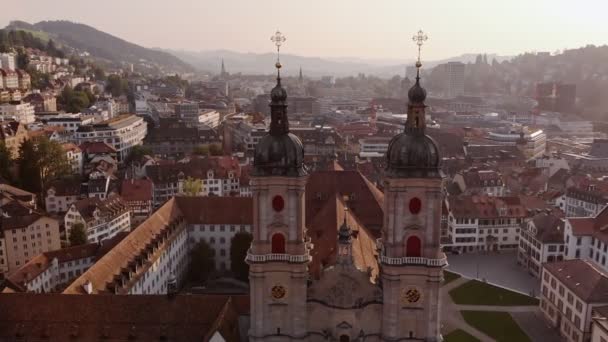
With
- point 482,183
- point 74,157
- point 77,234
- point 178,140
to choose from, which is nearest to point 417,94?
point 77,234

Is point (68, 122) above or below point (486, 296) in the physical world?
above

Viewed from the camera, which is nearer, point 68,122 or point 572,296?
point 572,296

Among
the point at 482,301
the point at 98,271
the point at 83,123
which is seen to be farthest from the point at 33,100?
the point at 482,301

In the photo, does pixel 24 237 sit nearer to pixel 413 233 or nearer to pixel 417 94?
pixel 413 233

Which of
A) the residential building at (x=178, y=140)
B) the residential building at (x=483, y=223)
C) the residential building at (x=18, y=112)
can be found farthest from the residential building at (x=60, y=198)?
the residential building at (x=483, y=223)

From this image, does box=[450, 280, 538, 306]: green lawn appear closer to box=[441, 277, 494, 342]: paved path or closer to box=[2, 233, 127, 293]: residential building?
box=[441, 277, 494, 342]: paved path

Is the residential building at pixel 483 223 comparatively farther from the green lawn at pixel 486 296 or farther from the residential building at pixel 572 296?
the residential building at pixel 572 296

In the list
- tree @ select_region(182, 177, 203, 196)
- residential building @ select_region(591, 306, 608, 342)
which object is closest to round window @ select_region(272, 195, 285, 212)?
residential building @ select_region(591, 306, 608, 342)

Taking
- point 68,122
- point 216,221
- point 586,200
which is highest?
point 68,122
